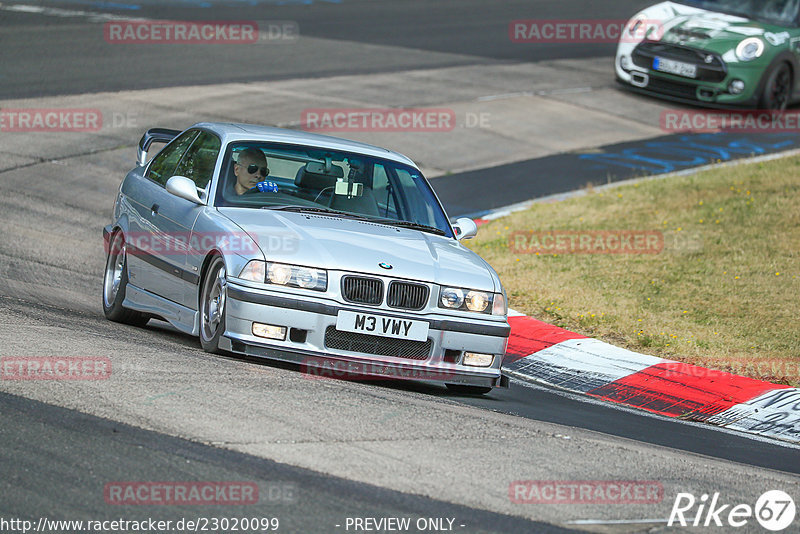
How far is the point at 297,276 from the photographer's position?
7.04 m

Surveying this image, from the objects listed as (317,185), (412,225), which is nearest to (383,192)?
(412,225)

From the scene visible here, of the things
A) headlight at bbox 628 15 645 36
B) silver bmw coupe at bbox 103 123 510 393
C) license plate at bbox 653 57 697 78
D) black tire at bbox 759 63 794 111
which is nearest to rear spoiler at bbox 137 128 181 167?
silver bmw coupe at bbox 103 123 510 393

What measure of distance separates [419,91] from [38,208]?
870 centimetres

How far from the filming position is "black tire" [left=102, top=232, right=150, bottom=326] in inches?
340

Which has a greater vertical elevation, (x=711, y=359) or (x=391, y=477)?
(x=391, y=477)

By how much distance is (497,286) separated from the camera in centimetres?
754

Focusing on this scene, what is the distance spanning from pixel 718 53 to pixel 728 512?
1488 cm

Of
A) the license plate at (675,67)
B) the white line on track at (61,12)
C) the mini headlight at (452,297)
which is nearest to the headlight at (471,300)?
the mini headlight at (452,297)

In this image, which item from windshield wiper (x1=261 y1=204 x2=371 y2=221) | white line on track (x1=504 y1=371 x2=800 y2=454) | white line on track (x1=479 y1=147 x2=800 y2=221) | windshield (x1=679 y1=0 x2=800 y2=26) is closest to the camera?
white line on track (x1=504 y1=371 x2=800 y2=454)

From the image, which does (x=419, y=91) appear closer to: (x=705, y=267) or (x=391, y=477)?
(x=705, y=267)

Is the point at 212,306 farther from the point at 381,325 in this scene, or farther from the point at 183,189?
the point at 381,325

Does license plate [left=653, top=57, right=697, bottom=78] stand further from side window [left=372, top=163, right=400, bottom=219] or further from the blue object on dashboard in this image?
the blue object on dashboard

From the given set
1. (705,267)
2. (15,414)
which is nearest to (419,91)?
(705,267)

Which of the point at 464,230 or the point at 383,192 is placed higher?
the point at 383,192
